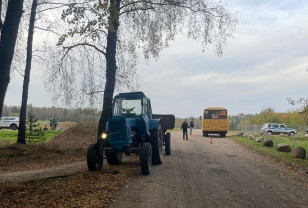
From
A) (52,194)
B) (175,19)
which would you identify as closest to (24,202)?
(52,194)

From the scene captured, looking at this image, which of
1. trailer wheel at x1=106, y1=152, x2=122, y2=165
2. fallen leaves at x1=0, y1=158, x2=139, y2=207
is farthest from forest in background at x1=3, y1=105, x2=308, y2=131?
fallen leaves at x1=0, y1=158, x2=139, y2=207

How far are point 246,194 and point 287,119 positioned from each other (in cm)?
5994

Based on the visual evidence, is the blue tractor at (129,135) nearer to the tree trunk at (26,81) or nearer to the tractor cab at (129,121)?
the tractor cab at (129,121)

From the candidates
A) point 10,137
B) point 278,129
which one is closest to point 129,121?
point 10,137

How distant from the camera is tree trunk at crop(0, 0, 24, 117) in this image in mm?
7891

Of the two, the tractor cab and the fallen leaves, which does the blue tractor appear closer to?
Result: the tractor cab

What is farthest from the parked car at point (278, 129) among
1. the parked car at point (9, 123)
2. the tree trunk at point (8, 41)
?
the tree trunk at point (8, 41)

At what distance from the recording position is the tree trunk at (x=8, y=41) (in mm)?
7891

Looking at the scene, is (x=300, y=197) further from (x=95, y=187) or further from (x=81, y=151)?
(x=81, y=151)

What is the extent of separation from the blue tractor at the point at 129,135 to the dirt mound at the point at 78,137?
10.0 meters

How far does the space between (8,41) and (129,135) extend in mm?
5177

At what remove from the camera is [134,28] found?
1686 cm

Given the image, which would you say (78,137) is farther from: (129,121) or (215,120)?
(215,120)

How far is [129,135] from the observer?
11.5 m
